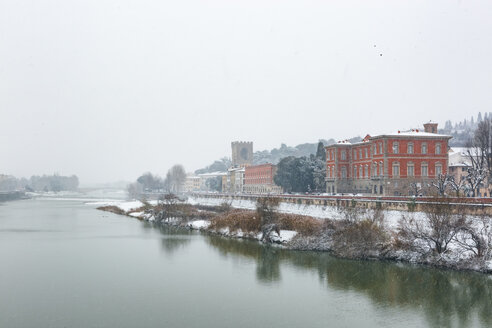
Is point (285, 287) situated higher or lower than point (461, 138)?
lower

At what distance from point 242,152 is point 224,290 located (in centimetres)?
13183

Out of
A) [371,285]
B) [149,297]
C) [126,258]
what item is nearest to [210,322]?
[149,297]

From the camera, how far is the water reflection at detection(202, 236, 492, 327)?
64.0 feet

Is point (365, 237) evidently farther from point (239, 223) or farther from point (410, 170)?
point (410, 170)

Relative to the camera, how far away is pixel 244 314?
728 inches

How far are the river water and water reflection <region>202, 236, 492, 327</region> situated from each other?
48mm

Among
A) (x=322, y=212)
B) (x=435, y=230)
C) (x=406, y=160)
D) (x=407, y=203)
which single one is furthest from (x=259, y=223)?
(x=406, y=160)

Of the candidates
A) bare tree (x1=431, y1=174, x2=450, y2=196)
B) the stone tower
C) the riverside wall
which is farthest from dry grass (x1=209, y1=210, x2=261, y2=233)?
the stone tower

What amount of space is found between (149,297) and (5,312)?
5.44 meters

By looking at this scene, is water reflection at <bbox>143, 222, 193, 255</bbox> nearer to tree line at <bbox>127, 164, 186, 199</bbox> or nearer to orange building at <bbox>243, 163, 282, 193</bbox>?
orange building at <bbox>243, 163, 282, 193</bbox>

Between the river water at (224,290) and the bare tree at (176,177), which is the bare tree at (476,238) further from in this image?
the bare tree at (176,177)

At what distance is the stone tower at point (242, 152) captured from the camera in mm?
153125

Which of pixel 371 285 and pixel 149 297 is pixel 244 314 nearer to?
pixel 149 297

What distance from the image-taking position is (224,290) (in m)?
22.2
